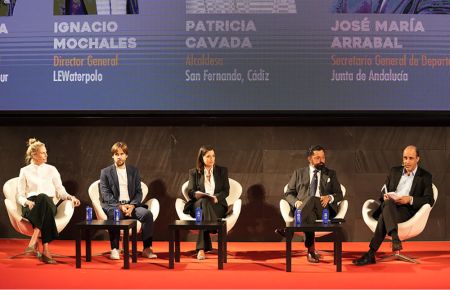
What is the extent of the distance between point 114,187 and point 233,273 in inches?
67.2

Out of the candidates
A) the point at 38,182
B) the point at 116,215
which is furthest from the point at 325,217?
the point at 38,182

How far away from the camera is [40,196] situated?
7.38 meters

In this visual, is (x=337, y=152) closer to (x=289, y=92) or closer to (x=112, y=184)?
(x=289, y=92)

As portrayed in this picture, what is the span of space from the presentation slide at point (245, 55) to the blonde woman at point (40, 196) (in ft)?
3.22

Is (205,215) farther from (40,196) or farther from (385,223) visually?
(385,223)

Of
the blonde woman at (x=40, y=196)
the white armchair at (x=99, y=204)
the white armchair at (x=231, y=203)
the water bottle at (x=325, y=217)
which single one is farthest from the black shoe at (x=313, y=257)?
the blonde woman at (x=40, y=196)

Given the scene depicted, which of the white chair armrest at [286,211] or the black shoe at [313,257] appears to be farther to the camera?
the white chair armrest at [286,211]

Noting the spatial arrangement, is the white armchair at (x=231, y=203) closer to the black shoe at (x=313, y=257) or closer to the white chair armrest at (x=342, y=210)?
the black shoe at (x=313, y=257)

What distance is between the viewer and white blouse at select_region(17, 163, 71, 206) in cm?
760

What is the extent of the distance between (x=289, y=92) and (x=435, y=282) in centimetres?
276

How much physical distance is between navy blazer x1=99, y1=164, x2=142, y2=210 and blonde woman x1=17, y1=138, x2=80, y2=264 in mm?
285

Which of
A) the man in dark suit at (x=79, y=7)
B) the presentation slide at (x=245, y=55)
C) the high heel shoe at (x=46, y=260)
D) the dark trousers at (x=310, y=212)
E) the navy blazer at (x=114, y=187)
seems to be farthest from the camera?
the man in dark suit at (x=79, y=7)

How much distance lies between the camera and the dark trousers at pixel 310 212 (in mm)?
7391

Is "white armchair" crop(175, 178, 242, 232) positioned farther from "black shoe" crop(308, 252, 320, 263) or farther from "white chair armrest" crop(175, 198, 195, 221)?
"black shoe" crop(308, 252, 320, 263)
